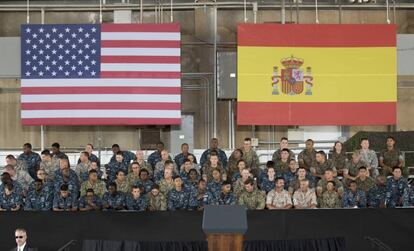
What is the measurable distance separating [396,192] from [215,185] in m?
3.18

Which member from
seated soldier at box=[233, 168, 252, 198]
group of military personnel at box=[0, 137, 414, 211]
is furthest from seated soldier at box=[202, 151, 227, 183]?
seated soldier at box=[233, 168, 252, 198]

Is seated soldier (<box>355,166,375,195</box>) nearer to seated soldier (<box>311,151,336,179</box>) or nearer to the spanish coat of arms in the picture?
seated soldier (<box>311,151,336,179</box>)

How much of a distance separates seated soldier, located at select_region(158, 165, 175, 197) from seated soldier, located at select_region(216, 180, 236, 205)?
94 centimetres

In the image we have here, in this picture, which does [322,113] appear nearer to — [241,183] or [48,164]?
[241,183]

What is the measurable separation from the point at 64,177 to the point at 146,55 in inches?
230

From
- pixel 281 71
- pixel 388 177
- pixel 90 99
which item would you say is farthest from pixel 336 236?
pixel 90 99

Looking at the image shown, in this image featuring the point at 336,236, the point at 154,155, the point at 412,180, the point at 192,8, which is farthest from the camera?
the point at 192,8

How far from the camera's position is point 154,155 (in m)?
15.8

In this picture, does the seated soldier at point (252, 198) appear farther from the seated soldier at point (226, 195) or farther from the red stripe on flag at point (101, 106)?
the red stripe on flag at point (101, 106)

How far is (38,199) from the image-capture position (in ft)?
45.2

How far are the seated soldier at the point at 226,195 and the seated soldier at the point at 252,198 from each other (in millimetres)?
180

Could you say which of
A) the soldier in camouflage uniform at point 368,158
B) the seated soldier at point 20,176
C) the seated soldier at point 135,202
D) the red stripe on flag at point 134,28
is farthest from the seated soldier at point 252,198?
the red stripe on flag at point 134,28

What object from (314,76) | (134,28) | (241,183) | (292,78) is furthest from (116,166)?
(314,76)

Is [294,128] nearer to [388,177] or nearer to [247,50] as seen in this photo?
[247,50]
